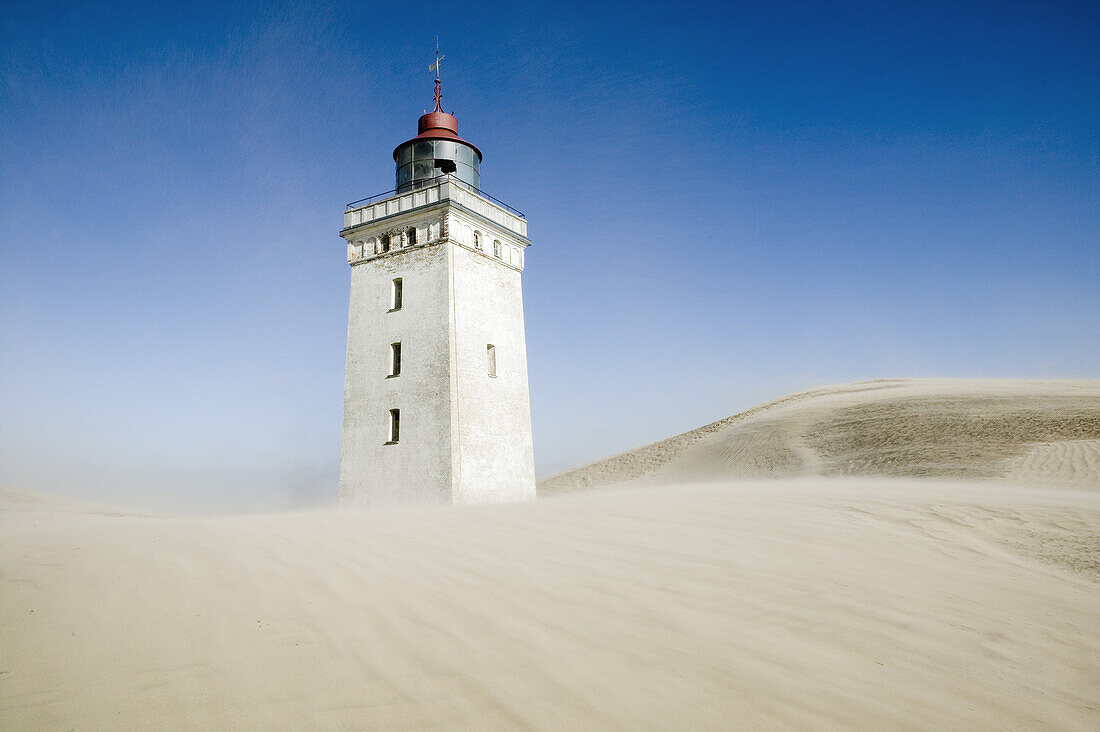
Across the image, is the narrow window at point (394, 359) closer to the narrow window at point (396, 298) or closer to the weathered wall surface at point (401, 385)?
the weathered wall surface at point (401, 385)

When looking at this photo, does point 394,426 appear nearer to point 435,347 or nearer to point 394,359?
point 394,359

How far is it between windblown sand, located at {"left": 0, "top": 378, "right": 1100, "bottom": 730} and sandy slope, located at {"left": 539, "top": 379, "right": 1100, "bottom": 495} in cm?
Answer: 1361

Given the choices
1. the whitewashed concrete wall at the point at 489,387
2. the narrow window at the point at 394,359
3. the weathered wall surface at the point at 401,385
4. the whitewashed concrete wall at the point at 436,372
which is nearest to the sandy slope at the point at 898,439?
the whitewashed concrete wall at the point at 489,387

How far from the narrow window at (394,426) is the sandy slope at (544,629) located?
958 cm

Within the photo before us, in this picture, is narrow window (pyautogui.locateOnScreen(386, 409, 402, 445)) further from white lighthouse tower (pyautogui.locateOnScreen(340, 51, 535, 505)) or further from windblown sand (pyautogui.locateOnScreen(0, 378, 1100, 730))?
windblown sand (pyautogui.locateOnScreen(0, 378, 1100, 730))

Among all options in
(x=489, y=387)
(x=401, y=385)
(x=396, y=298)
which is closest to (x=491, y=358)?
(x=489, y=387)

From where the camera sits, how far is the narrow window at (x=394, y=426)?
16891mm

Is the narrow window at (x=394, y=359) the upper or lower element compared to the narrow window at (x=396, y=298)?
lower

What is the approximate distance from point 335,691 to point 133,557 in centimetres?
363

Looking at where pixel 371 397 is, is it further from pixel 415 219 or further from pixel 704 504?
pixel 704 504

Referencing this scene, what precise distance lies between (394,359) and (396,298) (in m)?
1.92

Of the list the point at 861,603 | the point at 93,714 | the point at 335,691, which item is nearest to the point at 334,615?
the point at 335,691

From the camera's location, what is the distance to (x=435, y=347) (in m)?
16.7

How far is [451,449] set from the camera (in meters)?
15.9
